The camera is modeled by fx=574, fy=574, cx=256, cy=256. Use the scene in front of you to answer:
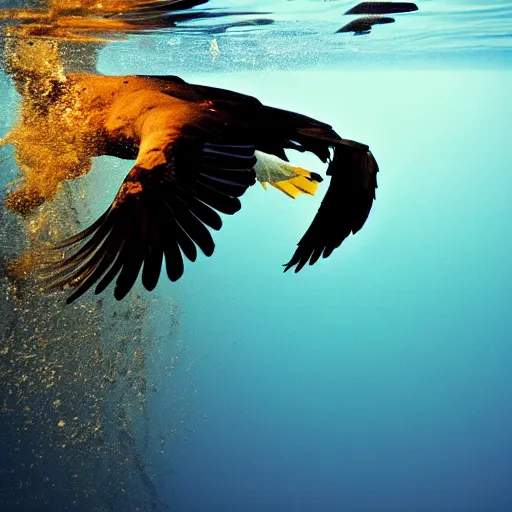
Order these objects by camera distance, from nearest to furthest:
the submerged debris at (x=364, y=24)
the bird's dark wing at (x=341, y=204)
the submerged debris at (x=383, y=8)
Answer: the bird's dark wing at (x=341, y=204), the submerged debris at (x=383, y=8), the submerged debris at (x=364, y=24)

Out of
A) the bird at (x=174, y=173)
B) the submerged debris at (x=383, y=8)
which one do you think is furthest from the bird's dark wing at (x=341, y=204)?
the submerged debris at (x=383, y=8)

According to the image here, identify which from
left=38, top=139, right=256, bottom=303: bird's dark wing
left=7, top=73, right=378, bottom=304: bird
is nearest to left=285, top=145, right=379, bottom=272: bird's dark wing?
left=7, top=73, right=378, bottom=304: bird

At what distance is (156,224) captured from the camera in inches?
32.6

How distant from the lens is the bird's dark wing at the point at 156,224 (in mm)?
815

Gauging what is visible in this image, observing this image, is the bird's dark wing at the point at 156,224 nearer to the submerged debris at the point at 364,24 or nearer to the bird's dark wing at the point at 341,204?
the bird's dark wing at the point at 341,204

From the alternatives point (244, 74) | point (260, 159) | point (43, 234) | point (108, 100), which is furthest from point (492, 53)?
point (43, 234)

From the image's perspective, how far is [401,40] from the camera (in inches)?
86.4

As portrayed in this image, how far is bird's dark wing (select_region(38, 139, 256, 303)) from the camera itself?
2.68ft

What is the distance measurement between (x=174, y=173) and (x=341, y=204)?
1.57 feet

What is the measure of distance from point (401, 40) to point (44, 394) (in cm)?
180

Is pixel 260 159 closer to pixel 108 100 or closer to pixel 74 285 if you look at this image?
pixel 108 100

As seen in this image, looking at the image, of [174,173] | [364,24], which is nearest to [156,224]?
[174,173]

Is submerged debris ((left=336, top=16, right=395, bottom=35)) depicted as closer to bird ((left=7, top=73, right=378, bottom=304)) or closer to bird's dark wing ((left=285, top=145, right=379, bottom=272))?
bird ((left=7, top=73, right=378, bottom=304))

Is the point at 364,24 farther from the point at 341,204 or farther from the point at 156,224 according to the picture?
the point at 156,224
